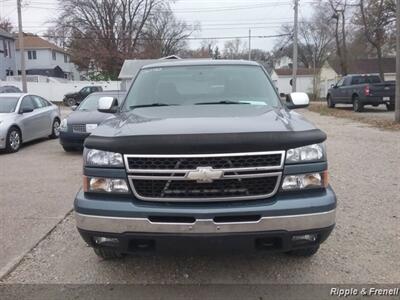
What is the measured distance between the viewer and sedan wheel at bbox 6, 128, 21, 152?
11.3 metres

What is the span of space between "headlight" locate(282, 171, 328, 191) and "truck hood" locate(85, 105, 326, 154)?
239 mm

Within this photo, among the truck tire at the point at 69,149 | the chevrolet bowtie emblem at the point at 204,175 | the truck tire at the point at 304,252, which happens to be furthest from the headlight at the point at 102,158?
the truck tire at the point at 69,149

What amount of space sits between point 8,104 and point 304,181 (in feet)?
35.0

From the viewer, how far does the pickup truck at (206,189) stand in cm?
330

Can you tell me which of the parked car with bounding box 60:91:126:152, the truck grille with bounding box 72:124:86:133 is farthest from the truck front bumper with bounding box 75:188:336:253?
the truck grille with bounding box 72:124:86:133

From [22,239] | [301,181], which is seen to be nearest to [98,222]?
[301,181]

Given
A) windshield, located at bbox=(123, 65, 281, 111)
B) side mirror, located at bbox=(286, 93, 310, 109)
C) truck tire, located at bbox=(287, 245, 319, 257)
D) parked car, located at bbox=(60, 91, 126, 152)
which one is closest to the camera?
truck tire, located at bbox=(287, 245, 319, 257)

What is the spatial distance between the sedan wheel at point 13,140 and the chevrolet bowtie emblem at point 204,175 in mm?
9113

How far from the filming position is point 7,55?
54031mm

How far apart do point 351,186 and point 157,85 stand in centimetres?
366

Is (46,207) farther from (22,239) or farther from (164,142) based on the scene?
(164,142)

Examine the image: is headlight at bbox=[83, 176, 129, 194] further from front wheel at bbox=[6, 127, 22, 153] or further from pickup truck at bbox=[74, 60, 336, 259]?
front wheel at bbox=[6, 127, 22, 153]

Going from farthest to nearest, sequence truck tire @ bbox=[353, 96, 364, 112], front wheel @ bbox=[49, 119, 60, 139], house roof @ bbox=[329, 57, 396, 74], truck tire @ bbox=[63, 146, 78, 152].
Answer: house roof @ bbox=[329, 57, 396, 74] < truck tire @ bbox=[353, 96, 364, 112] < front wheel @ bbox=[49, 119, 60, 139] < truck tire @ bbox=[63, 146, 78, 152]

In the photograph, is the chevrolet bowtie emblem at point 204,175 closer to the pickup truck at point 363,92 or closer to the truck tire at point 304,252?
the truck tire at point 304,252
